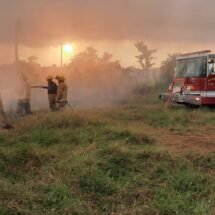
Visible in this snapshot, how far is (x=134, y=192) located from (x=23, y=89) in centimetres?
1164

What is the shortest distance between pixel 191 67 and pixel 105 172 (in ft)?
37.3

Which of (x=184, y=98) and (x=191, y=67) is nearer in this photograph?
(x=184, y=98)

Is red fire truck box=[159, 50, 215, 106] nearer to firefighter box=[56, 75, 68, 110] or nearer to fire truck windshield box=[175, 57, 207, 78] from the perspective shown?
fire truck windshield box=[175, 57, 207, 78]

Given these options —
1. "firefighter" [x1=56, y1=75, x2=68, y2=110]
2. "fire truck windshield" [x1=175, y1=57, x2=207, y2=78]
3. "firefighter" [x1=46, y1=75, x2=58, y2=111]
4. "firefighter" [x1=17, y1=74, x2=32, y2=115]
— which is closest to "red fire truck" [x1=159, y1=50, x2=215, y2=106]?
"fire truck windshield" [x1=175, y1=57, x2=207, y2=78]

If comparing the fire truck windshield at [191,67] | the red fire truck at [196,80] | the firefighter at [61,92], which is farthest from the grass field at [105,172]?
the fire truck windshield at [191,67]

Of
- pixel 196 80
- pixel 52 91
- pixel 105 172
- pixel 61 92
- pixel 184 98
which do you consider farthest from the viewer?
pixel 184 98

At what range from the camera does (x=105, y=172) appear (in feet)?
23.1

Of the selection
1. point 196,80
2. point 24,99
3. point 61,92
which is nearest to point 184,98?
point 196,80

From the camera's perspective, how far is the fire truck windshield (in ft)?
55.2

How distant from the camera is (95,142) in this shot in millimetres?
9109

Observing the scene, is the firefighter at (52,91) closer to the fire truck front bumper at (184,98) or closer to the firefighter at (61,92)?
the firefighter at (61,92)

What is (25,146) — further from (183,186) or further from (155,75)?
(155,75)

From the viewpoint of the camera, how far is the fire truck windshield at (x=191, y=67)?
16.8 metres

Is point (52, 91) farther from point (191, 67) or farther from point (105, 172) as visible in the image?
point (105, 172)
